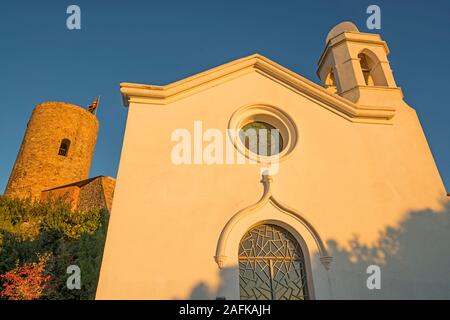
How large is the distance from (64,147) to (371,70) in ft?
70.5

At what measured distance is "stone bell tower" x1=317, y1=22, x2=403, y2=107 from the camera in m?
8.30

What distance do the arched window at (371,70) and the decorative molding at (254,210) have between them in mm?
5489

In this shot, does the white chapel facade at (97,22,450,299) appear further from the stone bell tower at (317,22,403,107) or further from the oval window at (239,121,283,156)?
the stone bell tower at (317,22,403,107)

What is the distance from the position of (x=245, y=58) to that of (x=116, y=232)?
5.29 metres

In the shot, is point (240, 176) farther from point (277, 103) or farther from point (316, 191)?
point (277, 103)

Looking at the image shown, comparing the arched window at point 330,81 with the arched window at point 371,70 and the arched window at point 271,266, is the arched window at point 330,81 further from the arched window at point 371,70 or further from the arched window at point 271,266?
the arched window at point 271,266

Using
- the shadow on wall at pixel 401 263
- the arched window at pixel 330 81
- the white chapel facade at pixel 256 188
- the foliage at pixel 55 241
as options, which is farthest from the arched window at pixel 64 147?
the shadow on wall at pixel 401 263

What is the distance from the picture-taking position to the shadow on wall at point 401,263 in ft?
17.2

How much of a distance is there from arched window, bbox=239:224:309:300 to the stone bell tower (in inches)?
182

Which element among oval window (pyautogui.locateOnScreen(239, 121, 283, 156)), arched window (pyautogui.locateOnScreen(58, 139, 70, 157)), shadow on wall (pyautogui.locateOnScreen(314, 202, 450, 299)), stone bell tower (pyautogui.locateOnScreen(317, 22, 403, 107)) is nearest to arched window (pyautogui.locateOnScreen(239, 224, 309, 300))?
shadow on wall (pyautogui.locateOnScreen(314, 202, 450, 299))

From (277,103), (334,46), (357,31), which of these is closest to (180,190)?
(277,103)

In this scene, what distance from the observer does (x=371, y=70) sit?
30.8 feet

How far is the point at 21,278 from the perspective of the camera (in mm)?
8750

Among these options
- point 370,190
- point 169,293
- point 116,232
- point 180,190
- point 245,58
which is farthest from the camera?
point 245,58
